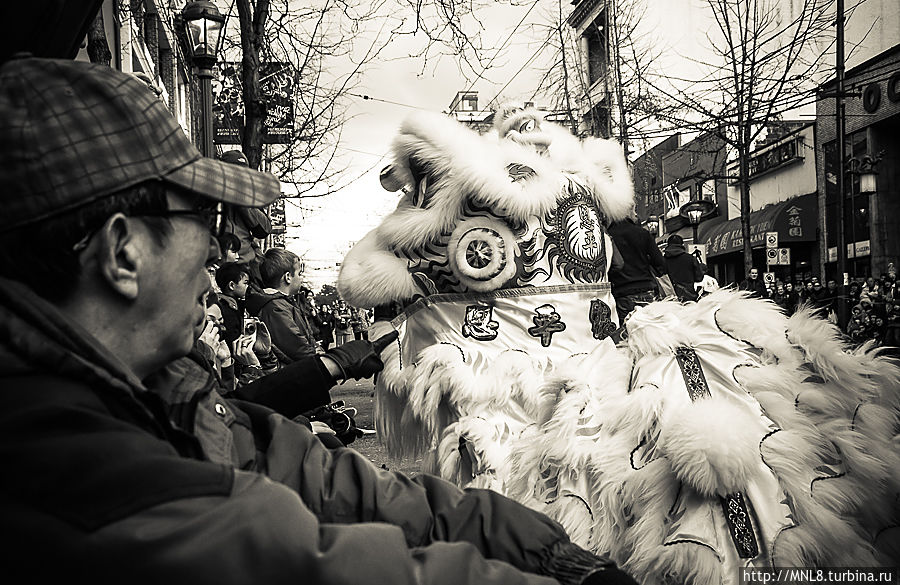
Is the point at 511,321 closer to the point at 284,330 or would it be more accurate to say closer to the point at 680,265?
the point at 284,330

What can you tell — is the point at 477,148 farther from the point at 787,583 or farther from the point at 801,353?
the point at 787,583

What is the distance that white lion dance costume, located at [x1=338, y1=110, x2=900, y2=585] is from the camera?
7.50ft

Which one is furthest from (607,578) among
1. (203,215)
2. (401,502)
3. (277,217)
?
(277,217)

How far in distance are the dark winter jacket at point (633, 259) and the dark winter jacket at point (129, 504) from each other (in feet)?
15.5

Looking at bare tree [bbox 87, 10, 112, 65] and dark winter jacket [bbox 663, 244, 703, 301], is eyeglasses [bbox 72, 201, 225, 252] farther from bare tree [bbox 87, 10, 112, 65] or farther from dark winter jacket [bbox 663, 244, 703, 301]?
dark winter jacket [bbox 663, 244, 703, 301]

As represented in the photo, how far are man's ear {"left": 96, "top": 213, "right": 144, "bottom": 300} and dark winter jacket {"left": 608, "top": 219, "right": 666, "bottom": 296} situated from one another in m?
4.79

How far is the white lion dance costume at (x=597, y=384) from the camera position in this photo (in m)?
2.29

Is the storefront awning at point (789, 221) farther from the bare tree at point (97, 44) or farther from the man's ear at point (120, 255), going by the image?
the man's ear at point (120, 255)

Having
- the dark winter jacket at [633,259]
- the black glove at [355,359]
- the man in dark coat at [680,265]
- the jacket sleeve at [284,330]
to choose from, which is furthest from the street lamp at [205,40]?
the black glove at [355,359]

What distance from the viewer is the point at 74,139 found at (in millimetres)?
1061

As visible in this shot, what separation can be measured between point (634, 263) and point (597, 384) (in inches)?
125

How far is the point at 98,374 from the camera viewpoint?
39.4 inches

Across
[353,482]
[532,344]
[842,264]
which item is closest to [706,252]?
[842,264]

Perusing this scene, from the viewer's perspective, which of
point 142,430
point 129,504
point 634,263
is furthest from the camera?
point 634,263
